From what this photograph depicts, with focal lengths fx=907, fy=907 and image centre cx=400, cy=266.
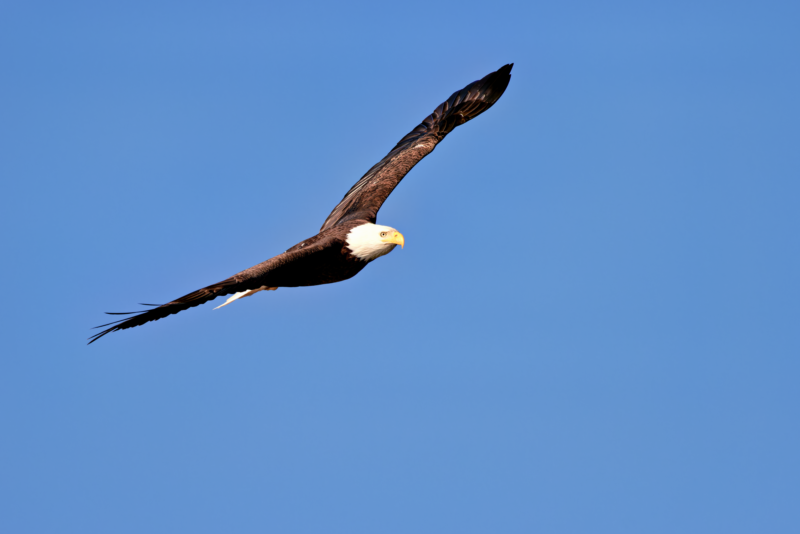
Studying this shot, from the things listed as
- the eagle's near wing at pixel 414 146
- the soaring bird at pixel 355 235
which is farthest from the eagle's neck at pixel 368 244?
the eagle's near wing at pixel 414 146

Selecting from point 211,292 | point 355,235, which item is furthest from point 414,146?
point 211,292

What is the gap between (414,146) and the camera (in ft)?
46.5

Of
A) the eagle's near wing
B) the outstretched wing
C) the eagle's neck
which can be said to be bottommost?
the outstretched wing

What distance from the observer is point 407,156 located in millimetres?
13836

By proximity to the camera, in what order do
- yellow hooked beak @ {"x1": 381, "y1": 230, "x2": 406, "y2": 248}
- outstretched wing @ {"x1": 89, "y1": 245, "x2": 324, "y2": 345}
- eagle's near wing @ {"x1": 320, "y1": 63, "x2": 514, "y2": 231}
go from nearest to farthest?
outstretched wing @ {"x1": 89, "y1": 245, "x2": 324, "y2": 345}
yellow hooked beak @ {"x1": 381, "y1": 230, "x2": 406, "y2": 248}
eagle's near wing @ {"x1": 320, "y1": 63, "x2": 514, "y2": 231}

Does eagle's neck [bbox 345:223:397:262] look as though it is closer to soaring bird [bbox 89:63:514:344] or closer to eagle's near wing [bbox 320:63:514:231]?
soaring bird [bbox 89:63:514:344]

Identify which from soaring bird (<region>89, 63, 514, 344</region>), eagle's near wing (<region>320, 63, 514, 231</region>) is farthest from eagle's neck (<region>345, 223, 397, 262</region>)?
eagle's near wing (<region>320, 63, 514, 231</region>)

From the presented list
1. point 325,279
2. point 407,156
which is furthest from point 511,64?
point 325,279

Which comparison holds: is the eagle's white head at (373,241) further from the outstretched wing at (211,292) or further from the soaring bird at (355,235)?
the outstretched wing at (211,292)

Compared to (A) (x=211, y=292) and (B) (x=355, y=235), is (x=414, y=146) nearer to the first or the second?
(B) (x=355, y=235)

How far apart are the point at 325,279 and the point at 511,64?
18.4 feet

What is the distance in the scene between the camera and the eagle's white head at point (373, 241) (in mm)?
11211

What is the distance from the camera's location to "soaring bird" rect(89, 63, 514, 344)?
9797mm

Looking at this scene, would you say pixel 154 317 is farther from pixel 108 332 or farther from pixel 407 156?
pixel 407 156
